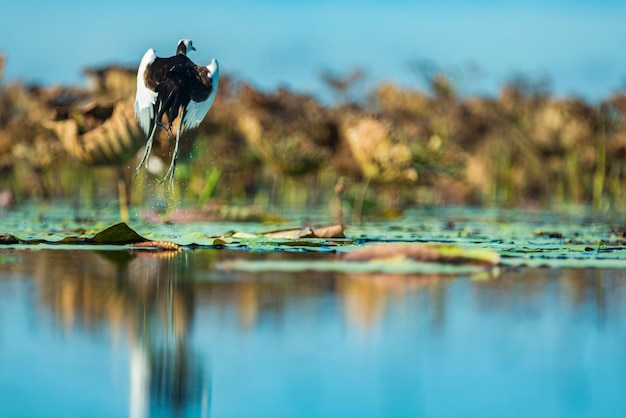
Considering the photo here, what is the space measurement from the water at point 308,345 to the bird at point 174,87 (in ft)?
6.83

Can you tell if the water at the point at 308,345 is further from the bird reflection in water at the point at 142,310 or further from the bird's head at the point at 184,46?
the bird's head at the point at 184,46

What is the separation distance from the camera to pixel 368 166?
1162 centimetres

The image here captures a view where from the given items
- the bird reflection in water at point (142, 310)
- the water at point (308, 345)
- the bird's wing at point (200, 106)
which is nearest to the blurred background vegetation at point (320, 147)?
the bird's wing at point (200, 106)

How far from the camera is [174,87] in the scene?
711 centimetres

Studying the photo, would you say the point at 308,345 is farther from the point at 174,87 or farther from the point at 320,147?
the point at 320,147

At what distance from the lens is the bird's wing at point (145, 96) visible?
7184 mm

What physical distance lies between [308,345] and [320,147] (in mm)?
11173

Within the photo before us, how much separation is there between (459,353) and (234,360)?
64cm

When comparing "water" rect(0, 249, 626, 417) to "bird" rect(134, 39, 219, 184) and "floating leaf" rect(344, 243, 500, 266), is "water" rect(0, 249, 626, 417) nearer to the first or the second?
"floating leaf" rect(344, 243, 500, 266)

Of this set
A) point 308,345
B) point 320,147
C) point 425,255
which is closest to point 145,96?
point 425,255

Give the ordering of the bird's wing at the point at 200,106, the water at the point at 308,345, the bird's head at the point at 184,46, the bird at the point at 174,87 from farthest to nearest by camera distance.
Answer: the bird's head at the point at 184,46 → the bird's wing at the point at 200,106 → the bird at the point at 174,87 → the water at the point at 308,345

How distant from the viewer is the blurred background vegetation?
1129 cm

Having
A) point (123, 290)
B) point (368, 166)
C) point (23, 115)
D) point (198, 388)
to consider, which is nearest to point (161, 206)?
point (368, 166)

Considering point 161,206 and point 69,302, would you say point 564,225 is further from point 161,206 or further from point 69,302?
point 69,302
